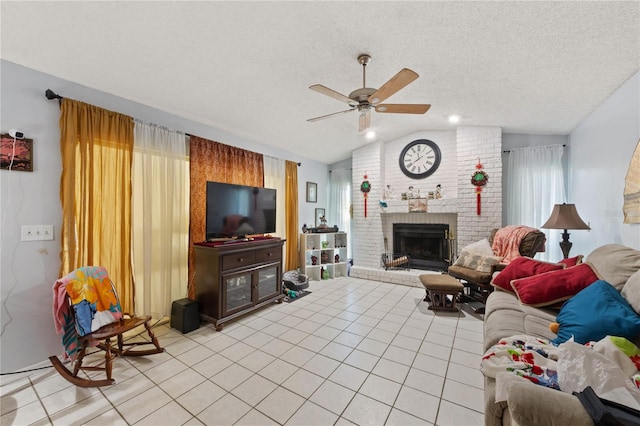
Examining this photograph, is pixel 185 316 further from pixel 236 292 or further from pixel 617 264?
pixel 617 264

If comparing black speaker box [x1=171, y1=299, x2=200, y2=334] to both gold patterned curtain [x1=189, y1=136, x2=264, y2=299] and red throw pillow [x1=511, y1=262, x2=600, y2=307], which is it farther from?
red throw pillow [x1=511, y1=262, x2=600, y2=307]

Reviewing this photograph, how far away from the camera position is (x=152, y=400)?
1715 millimetres

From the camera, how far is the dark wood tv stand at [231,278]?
9.17 feet

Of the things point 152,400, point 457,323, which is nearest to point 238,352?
point 152,400

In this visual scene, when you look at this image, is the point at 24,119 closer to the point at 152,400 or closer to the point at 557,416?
the point at 152,400

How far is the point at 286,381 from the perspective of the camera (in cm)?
192

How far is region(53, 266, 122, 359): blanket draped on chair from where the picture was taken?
191cm

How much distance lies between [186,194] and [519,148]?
16.5 feet

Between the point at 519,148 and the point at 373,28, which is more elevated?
the point at 373,28

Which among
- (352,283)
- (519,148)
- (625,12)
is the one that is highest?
(625,12)

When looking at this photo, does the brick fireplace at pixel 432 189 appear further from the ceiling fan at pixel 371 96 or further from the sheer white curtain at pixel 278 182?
the ceiling fan at pixel 371 96

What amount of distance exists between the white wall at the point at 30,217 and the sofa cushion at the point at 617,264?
4.29 meters

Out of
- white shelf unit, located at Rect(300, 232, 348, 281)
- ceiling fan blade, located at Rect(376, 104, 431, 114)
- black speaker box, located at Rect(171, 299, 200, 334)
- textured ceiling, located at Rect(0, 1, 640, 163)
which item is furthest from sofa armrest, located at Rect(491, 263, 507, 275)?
black speaker box, located at Rect(171, 299, 200, 334)

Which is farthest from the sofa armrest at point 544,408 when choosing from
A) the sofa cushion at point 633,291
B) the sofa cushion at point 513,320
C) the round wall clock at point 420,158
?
the round wall clock at point 420,158
